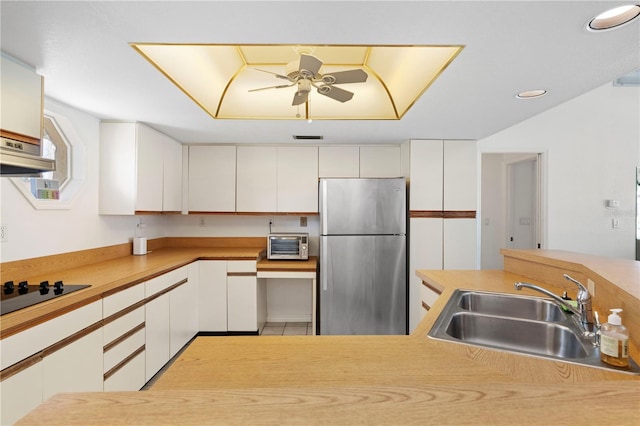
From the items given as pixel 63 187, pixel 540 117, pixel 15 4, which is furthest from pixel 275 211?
pixel 540 117

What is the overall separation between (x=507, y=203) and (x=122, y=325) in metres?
5.26

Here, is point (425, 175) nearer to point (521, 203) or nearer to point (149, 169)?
point (521, 203)

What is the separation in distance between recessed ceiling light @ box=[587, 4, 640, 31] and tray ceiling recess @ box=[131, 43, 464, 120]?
0.59 meters

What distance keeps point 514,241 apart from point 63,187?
5730 mm

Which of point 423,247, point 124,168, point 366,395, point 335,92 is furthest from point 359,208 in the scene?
point 366,395

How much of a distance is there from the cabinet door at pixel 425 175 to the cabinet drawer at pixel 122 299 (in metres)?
2.69

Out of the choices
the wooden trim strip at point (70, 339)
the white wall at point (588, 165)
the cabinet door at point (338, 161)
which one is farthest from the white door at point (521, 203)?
the wooden trim strip at point (70, 339)

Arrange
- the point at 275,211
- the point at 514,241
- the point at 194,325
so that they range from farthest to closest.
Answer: the point at 514,241
the point at 275,211
the point at 194,325

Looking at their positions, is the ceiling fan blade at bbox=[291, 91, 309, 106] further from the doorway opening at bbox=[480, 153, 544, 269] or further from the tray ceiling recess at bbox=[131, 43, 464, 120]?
the doorway opening at bbox=[480, 153, 544, 269]

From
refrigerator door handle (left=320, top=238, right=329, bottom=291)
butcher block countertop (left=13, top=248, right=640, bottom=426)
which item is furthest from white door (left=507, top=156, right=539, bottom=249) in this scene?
butcher block countertop (left=13, top=248, right=640, bottom=426)

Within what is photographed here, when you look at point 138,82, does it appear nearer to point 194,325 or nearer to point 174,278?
point 174,278

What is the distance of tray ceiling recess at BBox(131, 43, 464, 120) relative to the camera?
1848 mm

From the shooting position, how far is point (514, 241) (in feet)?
15.5

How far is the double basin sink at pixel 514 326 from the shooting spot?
1.21 meters
